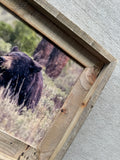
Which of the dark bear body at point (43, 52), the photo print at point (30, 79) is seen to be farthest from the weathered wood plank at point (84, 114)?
the dark bear body at point (43, 52)

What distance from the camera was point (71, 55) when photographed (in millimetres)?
776

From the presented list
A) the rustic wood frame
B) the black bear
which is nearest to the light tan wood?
the rustic wood frame

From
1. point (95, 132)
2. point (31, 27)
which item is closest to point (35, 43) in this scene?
point (31, 27)

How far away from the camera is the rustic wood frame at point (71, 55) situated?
692 mm

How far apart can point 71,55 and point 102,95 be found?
0.35 m

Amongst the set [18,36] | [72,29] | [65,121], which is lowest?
[65,121]

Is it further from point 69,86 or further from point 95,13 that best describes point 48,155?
point 95,13

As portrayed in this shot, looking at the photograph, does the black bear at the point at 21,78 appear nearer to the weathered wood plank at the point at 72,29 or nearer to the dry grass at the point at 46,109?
the dry grass at the point at 46,109

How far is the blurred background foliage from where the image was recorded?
723 mm

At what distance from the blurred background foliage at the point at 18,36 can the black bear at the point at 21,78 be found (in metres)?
0.02

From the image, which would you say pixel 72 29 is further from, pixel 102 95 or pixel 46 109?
pixel 102 95

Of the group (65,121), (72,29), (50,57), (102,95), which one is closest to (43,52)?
(50,57)

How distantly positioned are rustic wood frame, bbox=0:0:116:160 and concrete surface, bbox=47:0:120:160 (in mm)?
219

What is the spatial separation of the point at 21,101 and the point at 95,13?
519 millimetres
